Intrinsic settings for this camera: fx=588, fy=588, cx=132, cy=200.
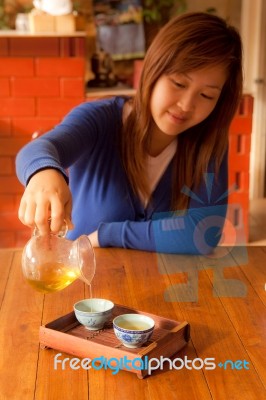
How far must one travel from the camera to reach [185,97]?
1.50 m

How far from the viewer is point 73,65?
10.0 feet

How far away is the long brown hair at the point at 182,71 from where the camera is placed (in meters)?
1.48

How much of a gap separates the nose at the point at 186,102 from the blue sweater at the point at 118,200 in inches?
9.6

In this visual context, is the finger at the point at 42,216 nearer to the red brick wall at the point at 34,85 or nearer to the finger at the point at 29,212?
the finger at the point at 29,212

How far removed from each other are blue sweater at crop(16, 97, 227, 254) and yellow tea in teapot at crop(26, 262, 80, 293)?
1.62 ft

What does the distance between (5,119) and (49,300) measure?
2032 millimetres

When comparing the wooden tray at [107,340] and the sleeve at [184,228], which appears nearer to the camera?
the wooden tray at [107,340]

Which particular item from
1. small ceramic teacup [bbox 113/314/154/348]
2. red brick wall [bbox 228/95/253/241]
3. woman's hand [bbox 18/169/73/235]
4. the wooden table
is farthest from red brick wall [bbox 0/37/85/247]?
small ceramic teacup [bbox 113/314/154/348]

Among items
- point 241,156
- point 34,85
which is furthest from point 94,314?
point 241,156

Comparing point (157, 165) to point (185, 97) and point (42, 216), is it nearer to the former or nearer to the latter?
point (185, 97)

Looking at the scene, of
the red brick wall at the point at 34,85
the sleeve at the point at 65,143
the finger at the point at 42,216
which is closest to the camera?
the finger at the point at 42,216

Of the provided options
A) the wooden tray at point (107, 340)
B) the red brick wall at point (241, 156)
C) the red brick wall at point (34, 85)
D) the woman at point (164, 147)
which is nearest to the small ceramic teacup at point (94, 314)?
the wooden tray at point (107, 340)

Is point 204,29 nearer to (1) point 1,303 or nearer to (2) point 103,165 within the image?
(2) point 103,165

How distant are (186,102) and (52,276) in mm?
658
